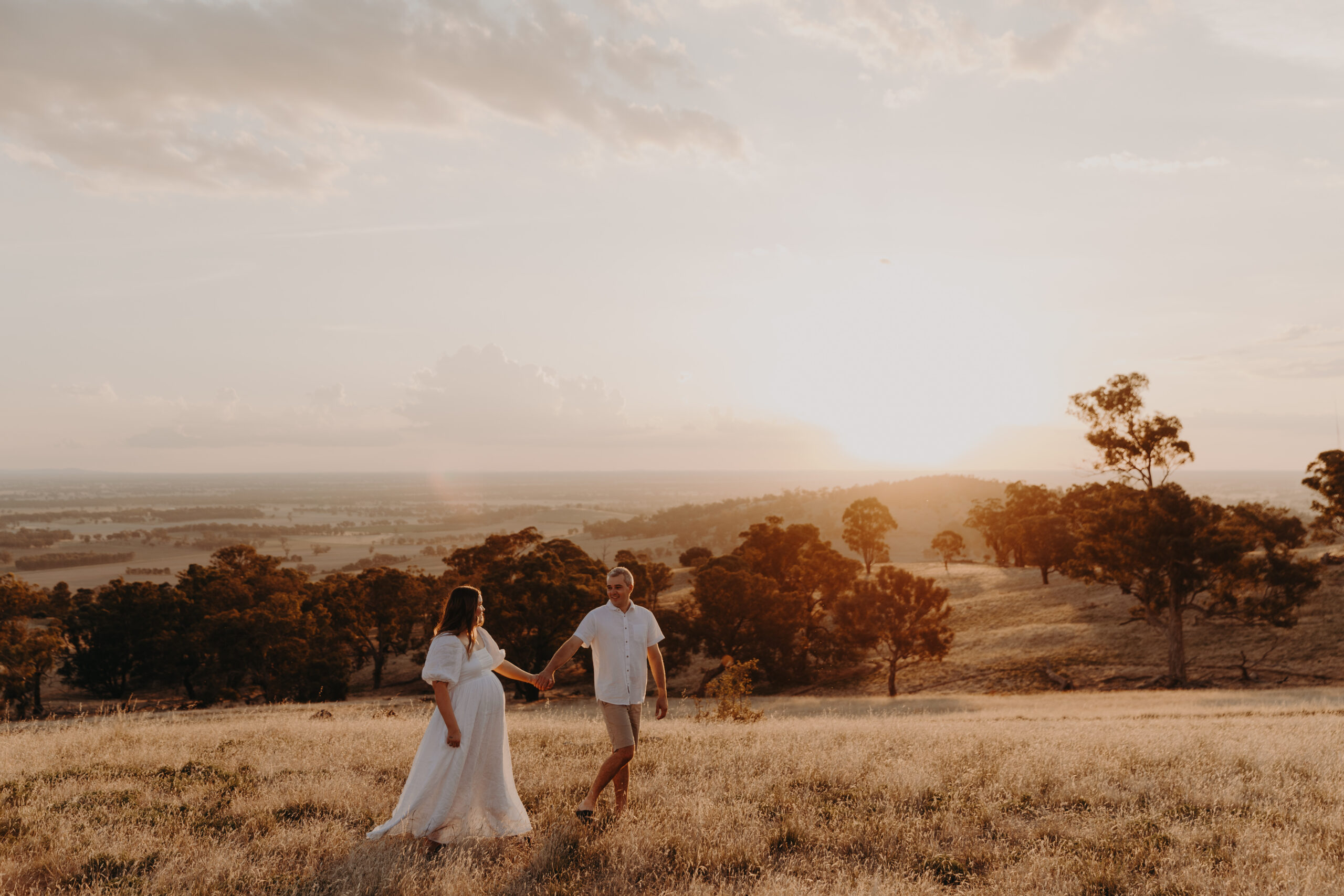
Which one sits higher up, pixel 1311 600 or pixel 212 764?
pixel 212 764

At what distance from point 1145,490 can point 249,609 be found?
161 feet

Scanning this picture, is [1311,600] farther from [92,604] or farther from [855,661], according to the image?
[92,604]

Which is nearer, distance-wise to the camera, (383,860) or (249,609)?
(383,860)

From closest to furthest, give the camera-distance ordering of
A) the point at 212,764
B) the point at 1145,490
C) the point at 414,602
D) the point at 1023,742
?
the point at 212,764
the point at 1023,742
the point at 1145,490
the point at 414,602

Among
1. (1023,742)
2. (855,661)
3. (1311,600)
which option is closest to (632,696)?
(1023,742)

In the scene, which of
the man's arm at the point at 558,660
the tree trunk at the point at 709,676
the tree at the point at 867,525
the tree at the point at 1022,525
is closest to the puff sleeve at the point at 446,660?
the man's arm at the point at 558,660

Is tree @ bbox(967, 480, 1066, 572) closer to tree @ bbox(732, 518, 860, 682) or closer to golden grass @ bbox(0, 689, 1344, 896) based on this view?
tree @ bbox(732, 518, 860, 682)

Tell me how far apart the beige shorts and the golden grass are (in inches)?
27.9

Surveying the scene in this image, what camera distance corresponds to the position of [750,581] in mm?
46500

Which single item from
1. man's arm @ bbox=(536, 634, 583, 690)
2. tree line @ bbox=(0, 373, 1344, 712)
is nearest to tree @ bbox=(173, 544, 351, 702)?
tree line @ bbox=(0, 373, 1344, 712)

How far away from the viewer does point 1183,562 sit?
34219 millimetres

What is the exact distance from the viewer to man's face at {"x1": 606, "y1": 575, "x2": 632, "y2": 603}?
7.70 metres

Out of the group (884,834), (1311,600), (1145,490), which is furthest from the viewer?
(1311,600)

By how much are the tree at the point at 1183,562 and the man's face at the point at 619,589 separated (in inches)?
1376
